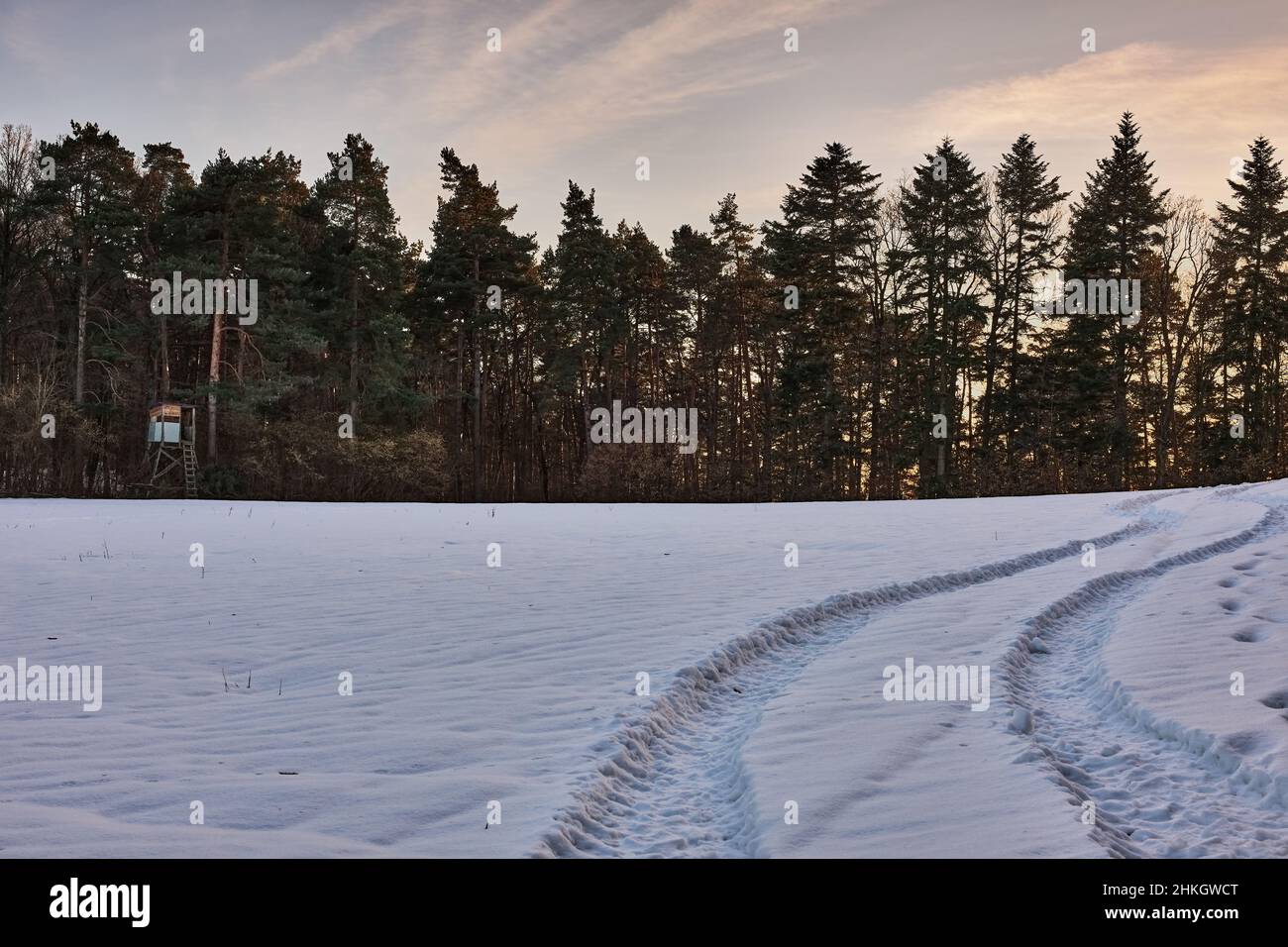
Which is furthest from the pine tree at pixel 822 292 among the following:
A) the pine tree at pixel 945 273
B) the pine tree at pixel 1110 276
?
the pine tree at pixel 1110 276

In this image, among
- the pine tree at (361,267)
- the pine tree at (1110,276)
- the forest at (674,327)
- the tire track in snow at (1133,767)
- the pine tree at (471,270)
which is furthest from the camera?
Result: the pine tree at (471,270)

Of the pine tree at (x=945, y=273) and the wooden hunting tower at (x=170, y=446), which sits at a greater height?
the pine tree at (x=945, y=273)

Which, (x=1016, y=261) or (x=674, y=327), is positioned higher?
(x=1016, y=261)

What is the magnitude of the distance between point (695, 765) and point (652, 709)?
793 mm

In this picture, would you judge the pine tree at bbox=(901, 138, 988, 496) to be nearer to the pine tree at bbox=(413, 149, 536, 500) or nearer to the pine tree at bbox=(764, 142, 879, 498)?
the pine tree at bbox=(764, 142, 879, 498)

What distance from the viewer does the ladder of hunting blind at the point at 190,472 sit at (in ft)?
105

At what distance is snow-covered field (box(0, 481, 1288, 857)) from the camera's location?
12.3ft

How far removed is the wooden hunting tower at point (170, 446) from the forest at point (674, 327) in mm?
772

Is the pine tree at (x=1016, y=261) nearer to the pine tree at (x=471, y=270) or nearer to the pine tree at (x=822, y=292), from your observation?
the pine tree at (x=822, y=292)

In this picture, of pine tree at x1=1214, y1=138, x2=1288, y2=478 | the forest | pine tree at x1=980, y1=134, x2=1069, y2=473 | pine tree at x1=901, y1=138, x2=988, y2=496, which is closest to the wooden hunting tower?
the forest

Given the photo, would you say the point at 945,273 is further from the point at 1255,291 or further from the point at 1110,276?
the point at 1255,291

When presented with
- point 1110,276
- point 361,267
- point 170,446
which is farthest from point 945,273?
point 170,446

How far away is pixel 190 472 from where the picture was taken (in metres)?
32.2
